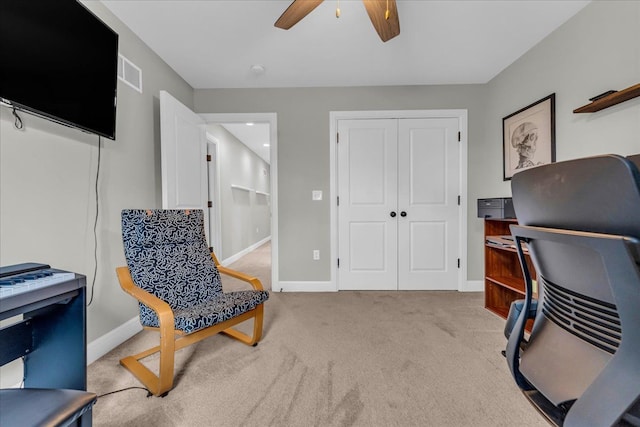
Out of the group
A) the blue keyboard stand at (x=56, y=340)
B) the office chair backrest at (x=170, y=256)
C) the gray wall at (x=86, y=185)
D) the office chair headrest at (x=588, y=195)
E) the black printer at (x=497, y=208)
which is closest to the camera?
the office chair headrest at (x=588, y=195)

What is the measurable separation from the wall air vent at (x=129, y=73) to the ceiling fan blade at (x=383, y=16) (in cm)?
181

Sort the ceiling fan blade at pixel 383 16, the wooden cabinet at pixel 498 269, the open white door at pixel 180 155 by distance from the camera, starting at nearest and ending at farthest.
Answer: the ceiling fan blade at pixel 383 16, the open white door at pixel 180 155, the wooden cabinet at pixel 498 269

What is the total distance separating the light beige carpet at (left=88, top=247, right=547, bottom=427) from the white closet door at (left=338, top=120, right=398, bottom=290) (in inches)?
30.8

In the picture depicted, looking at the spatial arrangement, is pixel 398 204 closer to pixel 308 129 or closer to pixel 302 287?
pixel 308 129

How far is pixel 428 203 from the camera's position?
2.98 m

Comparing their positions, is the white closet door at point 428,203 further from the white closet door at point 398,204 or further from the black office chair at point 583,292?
the black office chair at point 583,292

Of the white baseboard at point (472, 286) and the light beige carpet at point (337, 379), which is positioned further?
the white baseboard at point (472, 286)

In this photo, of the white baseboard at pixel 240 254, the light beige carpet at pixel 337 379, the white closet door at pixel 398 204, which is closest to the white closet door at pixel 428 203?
the white closet door at pixel 398 204

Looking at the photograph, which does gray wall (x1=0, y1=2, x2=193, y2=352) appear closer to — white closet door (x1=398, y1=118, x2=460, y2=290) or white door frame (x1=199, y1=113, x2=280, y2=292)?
white door frame (x1=199, y1=113, x2=280, y2=292)

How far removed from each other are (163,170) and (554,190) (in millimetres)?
2509

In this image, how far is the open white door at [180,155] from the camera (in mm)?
2207

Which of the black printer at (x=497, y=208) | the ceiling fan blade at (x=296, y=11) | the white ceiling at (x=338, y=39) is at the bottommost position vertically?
the black printer at (x=497, y=208)

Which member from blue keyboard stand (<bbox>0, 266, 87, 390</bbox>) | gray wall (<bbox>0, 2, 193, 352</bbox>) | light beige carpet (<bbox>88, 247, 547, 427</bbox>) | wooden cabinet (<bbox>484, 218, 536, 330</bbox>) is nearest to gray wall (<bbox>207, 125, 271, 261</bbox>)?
gray wall (<bbox>0, 2, 193, 352</bbox>)

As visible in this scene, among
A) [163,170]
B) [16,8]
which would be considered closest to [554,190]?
[16,8]
